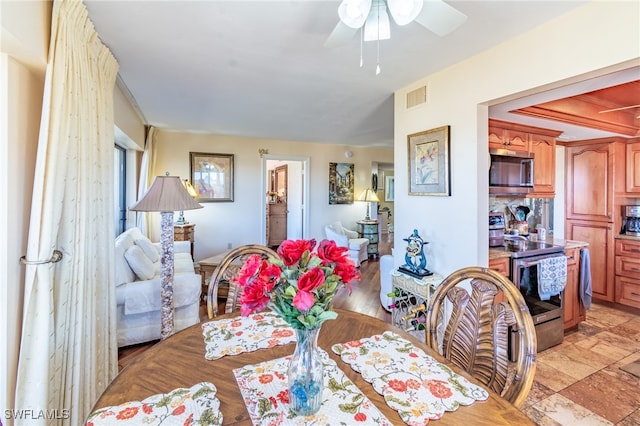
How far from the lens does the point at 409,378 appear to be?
98cm

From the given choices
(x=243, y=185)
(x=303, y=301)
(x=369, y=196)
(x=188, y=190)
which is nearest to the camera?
(x=303, y=301)

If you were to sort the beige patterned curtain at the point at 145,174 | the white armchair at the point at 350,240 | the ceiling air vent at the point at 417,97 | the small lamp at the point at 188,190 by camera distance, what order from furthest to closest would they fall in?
the white armchair at the point at 350,240
the small lamp at the point at 188,190
the beige patterned curtain at the point at 145,174
the ceiling air vent at the point at 417,97

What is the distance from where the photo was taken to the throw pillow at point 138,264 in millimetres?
2686

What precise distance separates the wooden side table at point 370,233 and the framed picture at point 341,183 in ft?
1.94

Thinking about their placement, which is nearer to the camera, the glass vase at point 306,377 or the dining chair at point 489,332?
the glass vase at point 306,377

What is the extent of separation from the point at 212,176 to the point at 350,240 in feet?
8.84

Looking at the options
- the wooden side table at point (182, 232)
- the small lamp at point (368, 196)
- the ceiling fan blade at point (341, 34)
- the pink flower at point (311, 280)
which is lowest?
the wooden side table at point (182, 232)

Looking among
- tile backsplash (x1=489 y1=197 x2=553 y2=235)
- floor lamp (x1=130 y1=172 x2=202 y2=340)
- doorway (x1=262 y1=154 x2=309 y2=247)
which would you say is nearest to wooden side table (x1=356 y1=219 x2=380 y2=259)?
doorway (x1=262 y1=154 x2=309 y2=247)

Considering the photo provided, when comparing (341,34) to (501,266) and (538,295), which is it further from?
(538,295)

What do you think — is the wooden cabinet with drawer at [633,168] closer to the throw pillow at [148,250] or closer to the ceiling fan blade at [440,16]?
the ceiling fan blade at [440,16]

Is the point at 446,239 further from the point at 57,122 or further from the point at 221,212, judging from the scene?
the point at 221,212

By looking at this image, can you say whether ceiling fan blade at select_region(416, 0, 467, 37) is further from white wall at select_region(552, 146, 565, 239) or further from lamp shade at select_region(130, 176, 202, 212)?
white wall at select_region(552, 146, 565, 239)

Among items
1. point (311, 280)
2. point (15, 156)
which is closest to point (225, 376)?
point (311, 280)

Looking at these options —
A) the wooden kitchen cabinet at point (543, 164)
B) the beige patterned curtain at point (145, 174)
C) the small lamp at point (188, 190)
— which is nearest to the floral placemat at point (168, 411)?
the wooden kitchen cabinet at point (543, 164)
